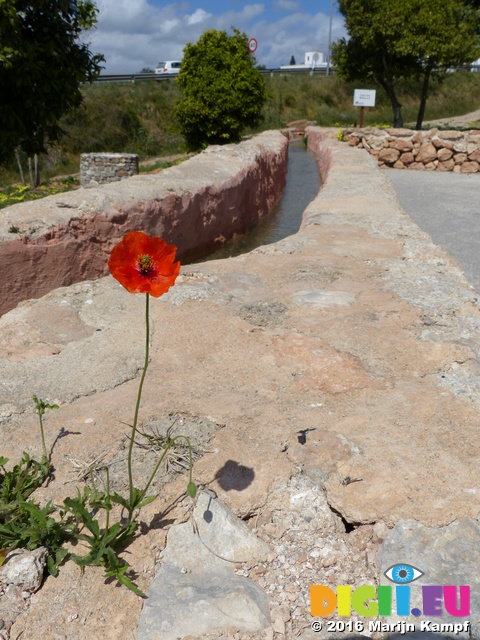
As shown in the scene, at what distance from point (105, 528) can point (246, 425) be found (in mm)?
588

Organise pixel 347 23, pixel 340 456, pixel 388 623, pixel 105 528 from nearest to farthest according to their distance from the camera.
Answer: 1. pixel 388 623
2. pixel 105 528
3. pixel 340 456
4. pixel 347 23

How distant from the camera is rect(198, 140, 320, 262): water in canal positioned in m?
6.84

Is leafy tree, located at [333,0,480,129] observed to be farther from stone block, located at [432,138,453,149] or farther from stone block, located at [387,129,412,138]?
stone block, located at [432,138,453,149]

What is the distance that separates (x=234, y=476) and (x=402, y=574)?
1.78ft

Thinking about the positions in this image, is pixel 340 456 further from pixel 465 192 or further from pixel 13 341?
pixel 465 192

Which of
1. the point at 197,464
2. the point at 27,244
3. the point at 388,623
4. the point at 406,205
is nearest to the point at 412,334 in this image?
the point at 197,464

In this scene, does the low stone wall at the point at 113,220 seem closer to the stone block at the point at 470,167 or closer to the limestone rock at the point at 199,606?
the limestone rock at the point at 199,606

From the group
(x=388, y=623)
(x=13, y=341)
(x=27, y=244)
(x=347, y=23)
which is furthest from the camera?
(x=347, y=23)

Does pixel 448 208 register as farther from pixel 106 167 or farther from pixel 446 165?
pixel 106 167

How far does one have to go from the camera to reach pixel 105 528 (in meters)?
1.45

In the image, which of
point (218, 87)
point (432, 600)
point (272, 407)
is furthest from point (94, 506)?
point (218, 87)

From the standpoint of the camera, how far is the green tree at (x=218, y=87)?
34.1 ft

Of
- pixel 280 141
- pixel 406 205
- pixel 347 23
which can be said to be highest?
pixel 347 23

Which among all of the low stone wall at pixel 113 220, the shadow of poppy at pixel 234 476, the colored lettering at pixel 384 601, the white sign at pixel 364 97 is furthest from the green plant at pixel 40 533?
the white sign at pixel 364 97
